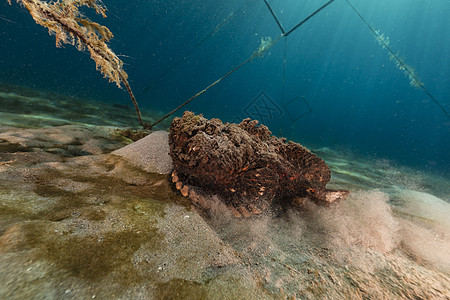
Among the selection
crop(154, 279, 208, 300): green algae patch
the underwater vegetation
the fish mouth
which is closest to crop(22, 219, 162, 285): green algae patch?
crop(154, 279, 208, 300): green algae patch

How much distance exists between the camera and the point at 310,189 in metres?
2.55

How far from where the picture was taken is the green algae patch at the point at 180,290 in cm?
90

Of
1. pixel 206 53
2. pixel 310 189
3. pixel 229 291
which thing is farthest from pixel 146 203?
pixel 206 53

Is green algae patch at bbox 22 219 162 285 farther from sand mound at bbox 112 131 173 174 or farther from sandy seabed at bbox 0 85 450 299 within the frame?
sand mound at bbox 112 131 173 174

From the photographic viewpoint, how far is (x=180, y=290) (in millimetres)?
942

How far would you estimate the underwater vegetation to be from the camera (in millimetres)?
2497

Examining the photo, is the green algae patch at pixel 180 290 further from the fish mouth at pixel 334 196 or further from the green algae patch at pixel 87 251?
the fish mouth at pixel 334 196

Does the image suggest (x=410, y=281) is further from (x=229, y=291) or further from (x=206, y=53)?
(x=206, y=53)

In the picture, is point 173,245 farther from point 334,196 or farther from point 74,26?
point 74,26

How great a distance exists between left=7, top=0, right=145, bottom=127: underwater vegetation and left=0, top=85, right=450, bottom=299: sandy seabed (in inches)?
74.6

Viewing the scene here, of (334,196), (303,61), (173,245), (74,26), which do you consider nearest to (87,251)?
(173,245)

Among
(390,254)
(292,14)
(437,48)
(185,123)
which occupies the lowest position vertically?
(390,254)

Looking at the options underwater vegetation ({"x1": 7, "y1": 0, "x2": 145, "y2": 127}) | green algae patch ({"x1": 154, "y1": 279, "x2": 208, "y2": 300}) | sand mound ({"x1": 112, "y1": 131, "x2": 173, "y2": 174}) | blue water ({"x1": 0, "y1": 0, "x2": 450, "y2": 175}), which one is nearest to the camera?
green algae patch ({"x1": 154, "y1": 279, "x2": 208, "y2": 300})

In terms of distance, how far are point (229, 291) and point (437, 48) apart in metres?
96.8
